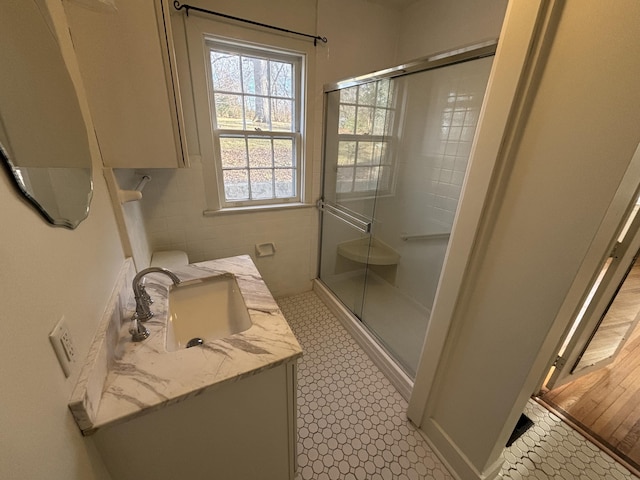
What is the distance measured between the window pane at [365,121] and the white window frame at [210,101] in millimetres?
374

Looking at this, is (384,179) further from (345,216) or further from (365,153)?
(345,216)

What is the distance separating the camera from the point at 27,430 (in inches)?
17.4

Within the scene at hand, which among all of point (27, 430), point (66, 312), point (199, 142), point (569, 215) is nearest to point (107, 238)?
point (66, 312)

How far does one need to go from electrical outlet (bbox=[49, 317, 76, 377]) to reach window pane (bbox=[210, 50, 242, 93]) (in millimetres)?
1762

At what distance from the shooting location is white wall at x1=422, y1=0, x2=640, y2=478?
625mm

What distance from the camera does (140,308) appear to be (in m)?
0.93

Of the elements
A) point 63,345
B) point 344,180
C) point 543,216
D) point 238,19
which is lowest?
point 63,345

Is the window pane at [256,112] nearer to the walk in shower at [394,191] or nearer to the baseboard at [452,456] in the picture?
the walk in shower at [394,191]

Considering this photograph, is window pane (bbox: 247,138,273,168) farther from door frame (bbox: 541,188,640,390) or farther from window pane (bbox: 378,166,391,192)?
door frame (bbox: 541,188,640,390)

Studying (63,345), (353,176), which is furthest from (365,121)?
(63,345)

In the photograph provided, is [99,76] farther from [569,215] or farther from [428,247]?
[428,247]

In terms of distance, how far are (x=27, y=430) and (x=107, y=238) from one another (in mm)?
673

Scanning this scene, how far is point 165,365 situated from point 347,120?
200 cm

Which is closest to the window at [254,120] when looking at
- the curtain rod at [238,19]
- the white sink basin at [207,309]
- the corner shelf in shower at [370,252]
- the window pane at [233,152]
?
the window pane at [233,152]
